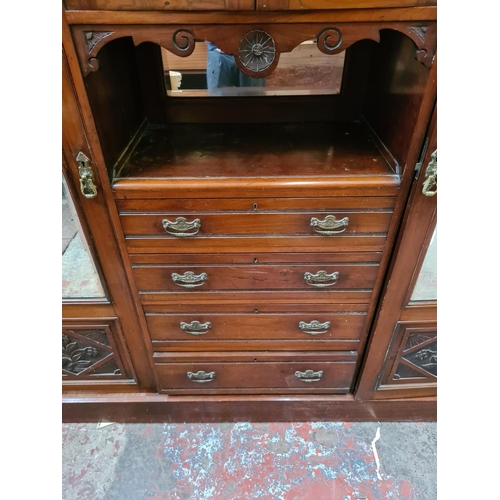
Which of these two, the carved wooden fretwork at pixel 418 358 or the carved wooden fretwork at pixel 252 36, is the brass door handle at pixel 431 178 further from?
the carved wooden fretwork at pixel 418 358

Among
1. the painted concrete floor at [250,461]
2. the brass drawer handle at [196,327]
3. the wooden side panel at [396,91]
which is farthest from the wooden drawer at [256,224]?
the painted concrete floor at [250,461]

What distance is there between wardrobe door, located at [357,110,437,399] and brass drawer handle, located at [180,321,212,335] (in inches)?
21.4

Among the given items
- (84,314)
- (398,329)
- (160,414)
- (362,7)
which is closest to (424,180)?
(362,7)

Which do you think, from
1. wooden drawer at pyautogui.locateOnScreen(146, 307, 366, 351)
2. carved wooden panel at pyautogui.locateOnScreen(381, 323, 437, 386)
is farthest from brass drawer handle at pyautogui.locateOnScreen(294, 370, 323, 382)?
carved wooden panel at pyautogui.locateOnScreen(381, 323, 437, 386)

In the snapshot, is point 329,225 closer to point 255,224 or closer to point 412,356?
point 255,224

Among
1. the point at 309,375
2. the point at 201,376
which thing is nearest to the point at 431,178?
the point at 309,375

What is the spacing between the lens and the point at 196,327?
1179 mm

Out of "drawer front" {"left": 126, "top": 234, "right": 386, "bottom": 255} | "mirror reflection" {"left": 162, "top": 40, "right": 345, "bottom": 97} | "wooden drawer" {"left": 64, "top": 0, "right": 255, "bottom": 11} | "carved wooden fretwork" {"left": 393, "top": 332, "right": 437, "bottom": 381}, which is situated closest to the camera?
"wooden drawer" {"left": 64, "top": 0, "right": 255, "bottom": 11}

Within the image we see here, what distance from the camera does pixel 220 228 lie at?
980mm

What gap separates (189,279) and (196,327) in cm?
20

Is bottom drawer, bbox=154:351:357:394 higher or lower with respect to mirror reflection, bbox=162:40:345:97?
lower

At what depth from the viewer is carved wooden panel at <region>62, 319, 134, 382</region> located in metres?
1.21

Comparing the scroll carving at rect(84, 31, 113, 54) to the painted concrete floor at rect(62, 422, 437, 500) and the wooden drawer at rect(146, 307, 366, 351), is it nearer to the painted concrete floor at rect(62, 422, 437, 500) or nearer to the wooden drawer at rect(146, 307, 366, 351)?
the wooden drawer at rect(146, 307, 366, 351)

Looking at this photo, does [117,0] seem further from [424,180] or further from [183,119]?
[424,180]
